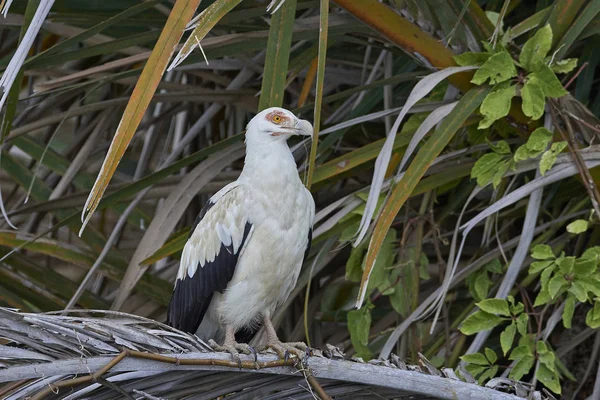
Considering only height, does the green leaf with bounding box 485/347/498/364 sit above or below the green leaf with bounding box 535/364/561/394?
above

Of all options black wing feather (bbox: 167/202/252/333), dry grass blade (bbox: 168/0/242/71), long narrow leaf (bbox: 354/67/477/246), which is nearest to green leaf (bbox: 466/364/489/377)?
long narrow leaf (bbox: 354/67/477/246)

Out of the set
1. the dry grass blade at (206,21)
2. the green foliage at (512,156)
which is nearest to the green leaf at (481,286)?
the green foliage at (512,156)

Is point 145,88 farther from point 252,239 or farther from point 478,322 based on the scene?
point 478,322

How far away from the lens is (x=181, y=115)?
4301 millimetres

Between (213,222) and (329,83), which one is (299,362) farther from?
(329,83)

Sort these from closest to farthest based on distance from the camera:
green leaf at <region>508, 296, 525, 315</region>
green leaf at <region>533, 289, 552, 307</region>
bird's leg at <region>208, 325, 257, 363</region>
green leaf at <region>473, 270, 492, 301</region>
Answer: bird's leg at <region>208, 325, 257, 363</region> → green leaf at <region>533, 289, 552, 307</region> → green leaf at <region>508, 296, 525, 315</region> → green leaf at <region>473, 270, 492, 301</region>

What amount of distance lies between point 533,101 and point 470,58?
219mm

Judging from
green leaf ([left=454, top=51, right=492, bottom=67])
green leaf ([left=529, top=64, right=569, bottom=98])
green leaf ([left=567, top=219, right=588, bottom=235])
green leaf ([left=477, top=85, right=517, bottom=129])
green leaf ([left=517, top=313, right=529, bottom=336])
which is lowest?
green leaf ([left=517, top=313, right=529, bottom=336])

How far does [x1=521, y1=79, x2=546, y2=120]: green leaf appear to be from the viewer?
269cm

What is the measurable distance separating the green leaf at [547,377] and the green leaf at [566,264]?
0.33 m

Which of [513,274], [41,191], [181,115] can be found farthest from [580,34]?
[41,191]

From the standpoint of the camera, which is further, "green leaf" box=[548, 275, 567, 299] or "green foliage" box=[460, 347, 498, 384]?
"green foliage" box=[460, 347, 498, 384]

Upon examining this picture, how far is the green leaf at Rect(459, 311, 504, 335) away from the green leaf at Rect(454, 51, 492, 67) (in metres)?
0.73

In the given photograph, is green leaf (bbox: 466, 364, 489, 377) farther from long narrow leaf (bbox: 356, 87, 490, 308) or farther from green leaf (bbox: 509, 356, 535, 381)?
long narrow leaf (bbox: 356, 87, 490, 308)
